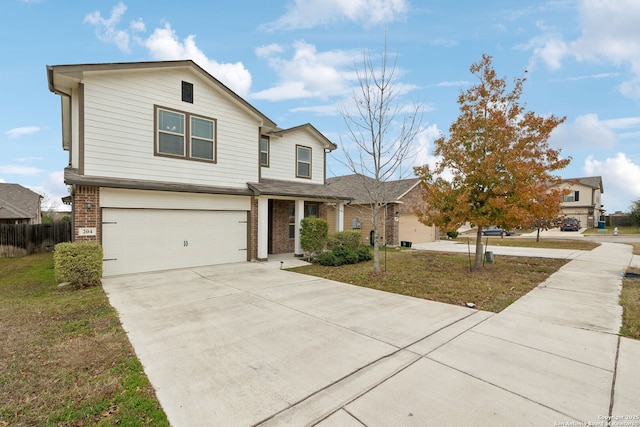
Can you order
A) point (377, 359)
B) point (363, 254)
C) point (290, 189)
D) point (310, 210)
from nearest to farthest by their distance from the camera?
point (377, 359) < point (363, 254) < point (290, 189) < point (310, 210)

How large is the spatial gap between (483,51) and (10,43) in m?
16.5

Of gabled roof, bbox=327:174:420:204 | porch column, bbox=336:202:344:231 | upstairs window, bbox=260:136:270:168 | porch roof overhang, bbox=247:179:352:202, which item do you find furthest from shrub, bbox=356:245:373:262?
gabled roof, bbox=327:174:420:204

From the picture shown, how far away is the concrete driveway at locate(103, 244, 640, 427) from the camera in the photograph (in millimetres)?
2764

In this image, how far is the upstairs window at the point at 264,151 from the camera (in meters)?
13.4

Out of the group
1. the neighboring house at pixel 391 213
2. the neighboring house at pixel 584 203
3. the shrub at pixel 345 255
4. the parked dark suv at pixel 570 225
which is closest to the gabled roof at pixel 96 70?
the shrub at pixel 345 255

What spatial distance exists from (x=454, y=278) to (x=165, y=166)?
998 centimetres

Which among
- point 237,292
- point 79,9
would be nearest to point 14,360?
point 237,292

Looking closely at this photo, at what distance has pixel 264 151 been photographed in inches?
533

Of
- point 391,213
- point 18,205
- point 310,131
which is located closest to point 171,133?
point 310,131

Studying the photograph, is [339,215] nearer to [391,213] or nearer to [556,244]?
[391,213]

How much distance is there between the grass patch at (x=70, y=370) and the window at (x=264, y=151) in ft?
28.3

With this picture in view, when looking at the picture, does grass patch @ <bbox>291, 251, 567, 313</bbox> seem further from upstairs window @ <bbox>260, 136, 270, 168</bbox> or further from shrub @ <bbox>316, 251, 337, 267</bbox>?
upstairs window @ <bbox>260, 136, 270, 168</bbox>

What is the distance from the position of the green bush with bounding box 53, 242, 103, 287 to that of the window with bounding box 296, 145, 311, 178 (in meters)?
8.88

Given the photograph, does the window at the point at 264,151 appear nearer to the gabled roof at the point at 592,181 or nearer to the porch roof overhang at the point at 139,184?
the porch roof overhang at the point at 139,184
